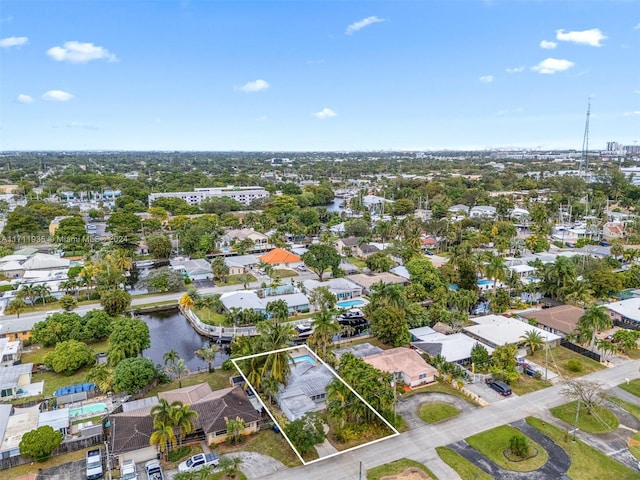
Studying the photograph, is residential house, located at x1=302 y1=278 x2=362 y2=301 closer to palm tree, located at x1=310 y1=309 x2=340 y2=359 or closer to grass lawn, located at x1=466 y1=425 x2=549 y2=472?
palm tree, located at x1=310 y1=309 x2=340 y2=359

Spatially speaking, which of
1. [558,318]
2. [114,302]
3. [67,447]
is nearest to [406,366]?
[558,318]

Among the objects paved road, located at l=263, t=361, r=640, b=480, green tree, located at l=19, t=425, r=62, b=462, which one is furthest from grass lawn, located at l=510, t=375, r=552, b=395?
green tree, located at l=19, t=425, r=62, b=462

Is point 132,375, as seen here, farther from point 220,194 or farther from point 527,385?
point 220,194

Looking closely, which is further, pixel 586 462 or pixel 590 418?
pixel 590 418

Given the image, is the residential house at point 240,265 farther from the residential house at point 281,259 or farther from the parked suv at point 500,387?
the parked suv at point 500,387

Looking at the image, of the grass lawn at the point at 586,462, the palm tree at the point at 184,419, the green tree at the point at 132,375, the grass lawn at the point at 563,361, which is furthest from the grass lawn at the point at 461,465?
the green tree at the point at 132,375

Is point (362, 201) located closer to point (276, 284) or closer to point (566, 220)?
point (566, 220)

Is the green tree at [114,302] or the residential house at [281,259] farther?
the residential house at [281,259]
